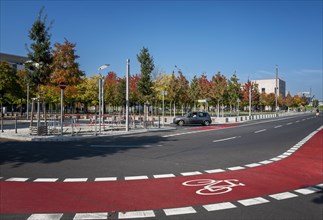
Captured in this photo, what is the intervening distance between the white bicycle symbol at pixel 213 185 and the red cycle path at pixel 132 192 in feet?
0.56

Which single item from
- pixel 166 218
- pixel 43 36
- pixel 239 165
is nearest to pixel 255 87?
pixel 43 36

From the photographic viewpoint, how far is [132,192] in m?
6.69

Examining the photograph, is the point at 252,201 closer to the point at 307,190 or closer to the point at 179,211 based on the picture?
the point at 179,211

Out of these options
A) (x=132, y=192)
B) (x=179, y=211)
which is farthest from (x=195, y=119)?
(x=179, y=211)

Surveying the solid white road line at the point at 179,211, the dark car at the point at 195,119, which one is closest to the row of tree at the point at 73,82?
the dark car at the point at 195,119

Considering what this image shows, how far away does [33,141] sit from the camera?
1722 centimetres

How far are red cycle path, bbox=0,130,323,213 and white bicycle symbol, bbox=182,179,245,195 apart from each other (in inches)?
6.7

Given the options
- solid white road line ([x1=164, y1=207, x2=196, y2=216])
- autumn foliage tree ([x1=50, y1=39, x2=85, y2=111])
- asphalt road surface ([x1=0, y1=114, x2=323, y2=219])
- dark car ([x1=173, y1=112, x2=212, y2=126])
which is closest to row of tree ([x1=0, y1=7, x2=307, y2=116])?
autumn foliage tree ([x1=50, y1=39, x2=85, y2=111])

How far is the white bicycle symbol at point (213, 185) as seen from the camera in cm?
680

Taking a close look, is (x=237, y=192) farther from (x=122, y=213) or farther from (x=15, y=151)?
(x=15, y=151)

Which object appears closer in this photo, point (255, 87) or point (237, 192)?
point (237, 192)

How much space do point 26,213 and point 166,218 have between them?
7.73 ft

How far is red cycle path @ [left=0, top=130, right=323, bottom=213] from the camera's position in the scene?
18.7 feet

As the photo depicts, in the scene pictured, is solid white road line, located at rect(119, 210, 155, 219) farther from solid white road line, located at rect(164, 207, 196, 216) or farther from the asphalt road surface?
solid white road line, located at rect(164, 207, 196, 216)
